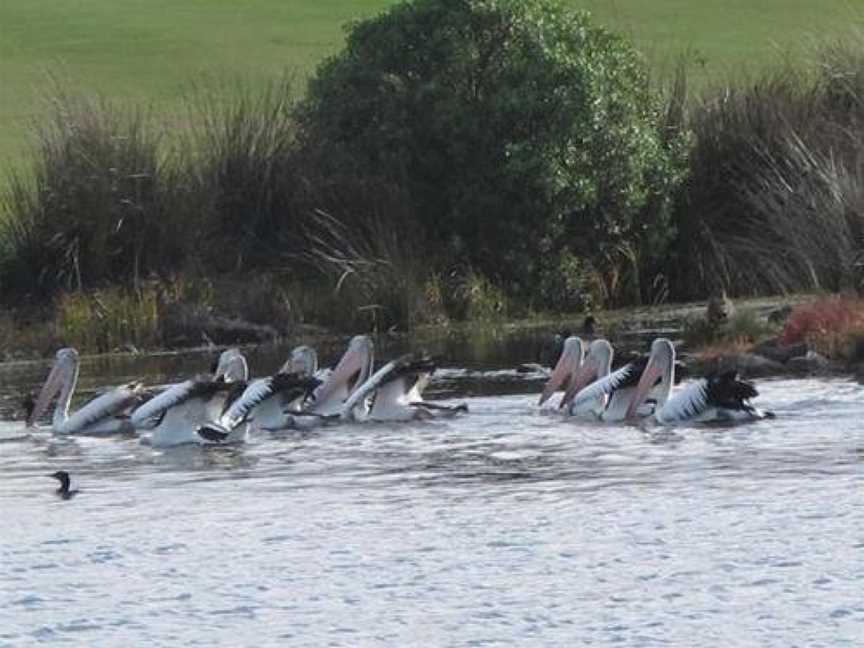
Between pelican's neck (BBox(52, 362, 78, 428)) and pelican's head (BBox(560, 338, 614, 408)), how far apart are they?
395 centimetres

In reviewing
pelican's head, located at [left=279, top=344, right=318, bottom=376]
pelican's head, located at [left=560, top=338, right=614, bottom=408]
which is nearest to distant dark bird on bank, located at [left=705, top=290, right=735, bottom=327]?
pelican's head, located at [left=560, top=338, right=614, bottom=408]

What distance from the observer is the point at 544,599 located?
38.2 feet

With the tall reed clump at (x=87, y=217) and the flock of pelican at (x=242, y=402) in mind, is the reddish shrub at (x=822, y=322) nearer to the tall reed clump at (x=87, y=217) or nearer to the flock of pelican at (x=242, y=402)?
the flock of pelican at (x=242, y=402)

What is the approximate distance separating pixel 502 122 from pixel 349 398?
8.95 metres

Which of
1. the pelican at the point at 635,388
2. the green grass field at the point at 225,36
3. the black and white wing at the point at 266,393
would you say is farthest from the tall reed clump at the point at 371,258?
the pelican at the point at 635,388

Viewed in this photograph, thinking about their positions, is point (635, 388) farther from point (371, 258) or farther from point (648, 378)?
point (371, 258)

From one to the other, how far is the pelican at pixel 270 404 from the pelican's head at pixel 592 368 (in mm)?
2017

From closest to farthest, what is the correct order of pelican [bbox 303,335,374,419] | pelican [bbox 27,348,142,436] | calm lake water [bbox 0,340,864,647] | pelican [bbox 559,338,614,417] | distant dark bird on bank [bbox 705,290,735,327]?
1. calm lake water [bbox 0,340,864,647]
2. pelican [bbox 559,338,614,417]
3. pelican [bbox 27,348,142,436]
4. pelican [bbox 303,335,374,419]
5. distant dark bird on bank [bbox 705,290,735,327]

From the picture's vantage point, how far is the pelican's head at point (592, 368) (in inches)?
773

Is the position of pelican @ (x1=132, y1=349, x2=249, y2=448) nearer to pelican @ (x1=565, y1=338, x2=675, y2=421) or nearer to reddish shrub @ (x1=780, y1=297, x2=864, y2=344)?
pelican @ (x1=565, y1=338, x2=675, y2=421)

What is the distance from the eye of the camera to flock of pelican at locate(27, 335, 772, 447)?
60.0 ft

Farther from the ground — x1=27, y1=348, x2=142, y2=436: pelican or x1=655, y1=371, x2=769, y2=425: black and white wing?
x1=655, y1=371, x2=769, y2=425: black and white wing

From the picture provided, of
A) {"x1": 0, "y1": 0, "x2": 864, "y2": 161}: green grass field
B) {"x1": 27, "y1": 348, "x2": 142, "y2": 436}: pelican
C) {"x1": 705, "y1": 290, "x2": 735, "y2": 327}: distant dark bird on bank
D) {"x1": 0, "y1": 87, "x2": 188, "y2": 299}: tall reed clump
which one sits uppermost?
{"x1": 0, "y1": 0, "x2": 864, "y2": 161}: green grass field

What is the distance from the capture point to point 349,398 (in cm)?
1962
